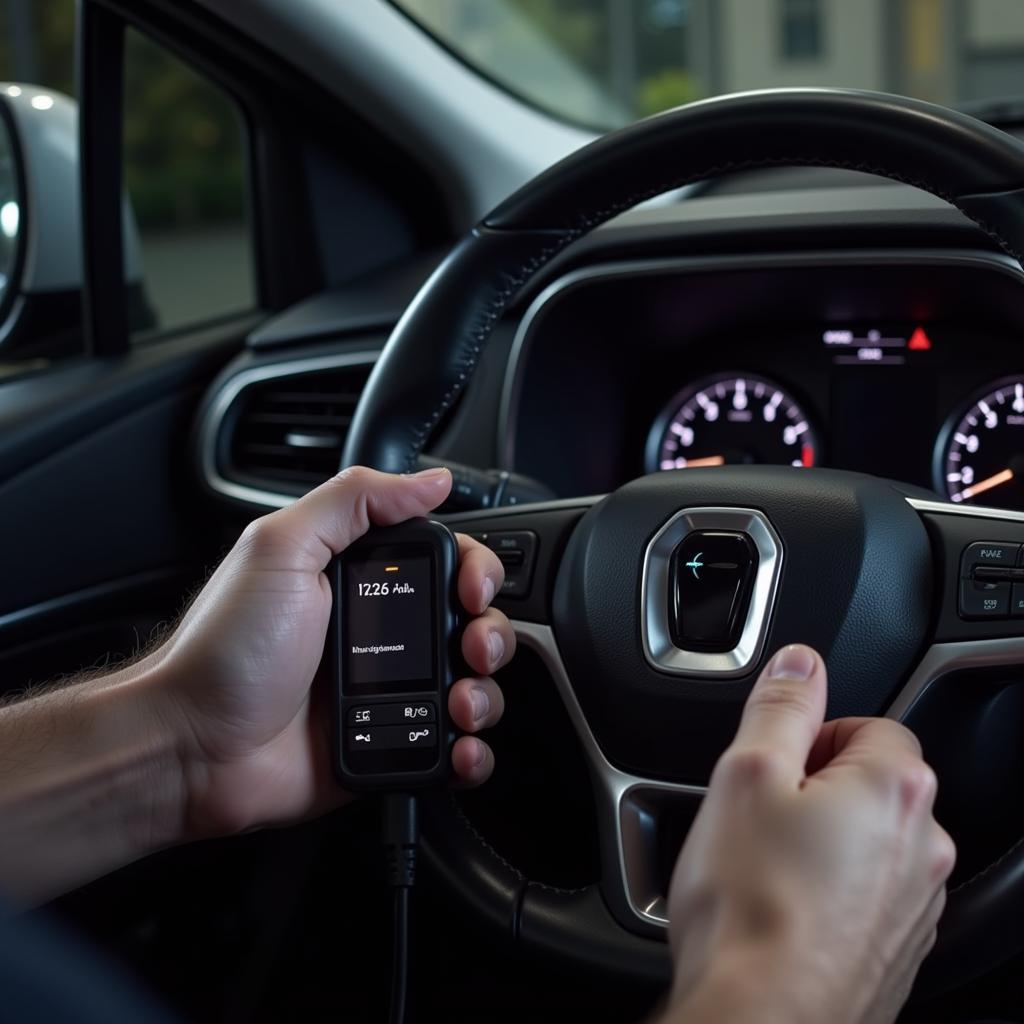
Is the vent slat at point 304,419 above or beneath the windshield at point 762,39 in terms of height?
beneath

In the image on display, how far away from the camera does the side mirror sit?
1.75m

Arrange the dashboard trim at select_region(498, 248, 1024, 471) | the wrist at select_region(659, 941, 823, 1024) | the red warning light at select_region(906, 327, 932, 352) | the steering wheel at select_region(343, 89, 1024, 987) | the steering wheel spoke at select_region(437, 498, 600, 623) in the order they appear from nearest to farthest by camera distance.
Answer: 1. the wrist at select_region(659, 941, 823, 1024)
2. the steering wheel at select_region(343, 89, 1024, 987)
3. the steering wheel spoke at select_region(437, 498, 600, 623)
4. the dashboard trim at select_region(498, 248, 1024, 471)
5. the red warning light at select_region(906, 327, 932, 352)

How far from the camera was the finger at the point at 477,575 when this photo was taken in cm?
87

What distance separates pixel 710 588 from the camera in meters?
0.83

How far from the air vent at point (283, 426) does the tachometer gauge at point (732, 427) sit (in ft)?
1.16

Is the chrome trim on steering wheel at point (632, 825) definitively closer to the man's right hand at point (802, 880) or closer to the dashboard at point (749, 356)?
the man's right hand at point (802, 880)

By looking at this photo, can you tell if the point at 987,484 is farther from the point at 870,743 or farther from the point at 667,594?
the point at 870,743

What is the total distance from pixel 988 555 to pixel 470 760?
1.12 ft

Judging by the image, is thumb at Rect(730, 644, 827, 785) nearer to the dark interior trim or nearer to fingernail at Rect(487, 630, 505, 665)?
fingernail at Rect(487, 630, 505, 665)

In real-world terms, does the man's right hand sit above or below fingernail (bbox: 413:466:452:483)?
below

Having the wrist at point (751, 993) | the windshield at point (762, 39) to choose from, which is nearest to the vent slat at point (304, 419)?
the wrist at point (751, 993)

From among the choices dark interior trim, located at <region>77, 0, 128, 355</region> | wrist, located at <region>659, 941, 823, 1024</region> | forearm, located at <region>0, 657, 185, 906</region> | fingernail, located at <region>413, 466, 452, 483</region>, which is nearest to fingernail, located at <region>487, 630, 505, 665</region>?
fingernail, located at <region>413, 466, 452, 483</region>

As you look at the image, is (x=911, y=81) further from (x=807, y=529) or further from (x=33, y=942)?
(x=33, y=942)

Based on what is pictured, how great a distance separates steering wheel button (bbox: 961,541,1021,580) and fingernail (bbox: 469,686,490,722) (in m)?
0.31
